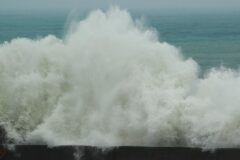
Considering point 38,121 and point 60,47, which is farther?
point 60,47

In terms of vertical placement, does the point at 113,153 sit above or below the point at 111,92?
below

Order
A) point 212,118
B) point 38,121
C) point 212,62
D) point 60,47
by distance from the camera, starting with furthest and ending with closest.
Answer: point 212,62
point 60,47
point 38,121
point 212,118

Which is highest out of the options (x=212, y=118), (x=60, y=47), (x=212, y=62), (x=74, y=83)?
(x=212, y=62)

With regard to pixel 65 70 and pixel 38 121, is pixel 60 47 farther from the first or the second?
pixel 38 121

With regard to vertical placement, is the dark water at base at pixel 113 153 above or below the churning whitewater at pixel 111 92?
below

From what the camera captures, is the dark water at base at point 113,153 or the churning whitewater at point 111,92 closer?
the dark water at base at point 113,153

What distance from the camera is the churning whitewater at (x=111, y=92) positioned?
10.4 metres

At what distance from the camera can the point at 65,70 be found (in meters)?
11.8

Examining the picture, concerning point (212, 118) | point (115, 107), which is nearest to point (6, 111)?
point (115, 107)

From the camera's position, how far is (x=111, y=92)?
11.2 metres

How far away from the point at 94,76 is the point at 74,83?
397 mm

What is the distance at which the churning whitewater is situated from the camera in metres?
10.4

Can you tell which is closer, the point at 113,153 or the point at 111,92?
the point at 113,153

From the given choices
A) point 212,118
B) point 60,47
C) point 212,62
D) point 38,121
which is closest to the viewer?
point 212,118
